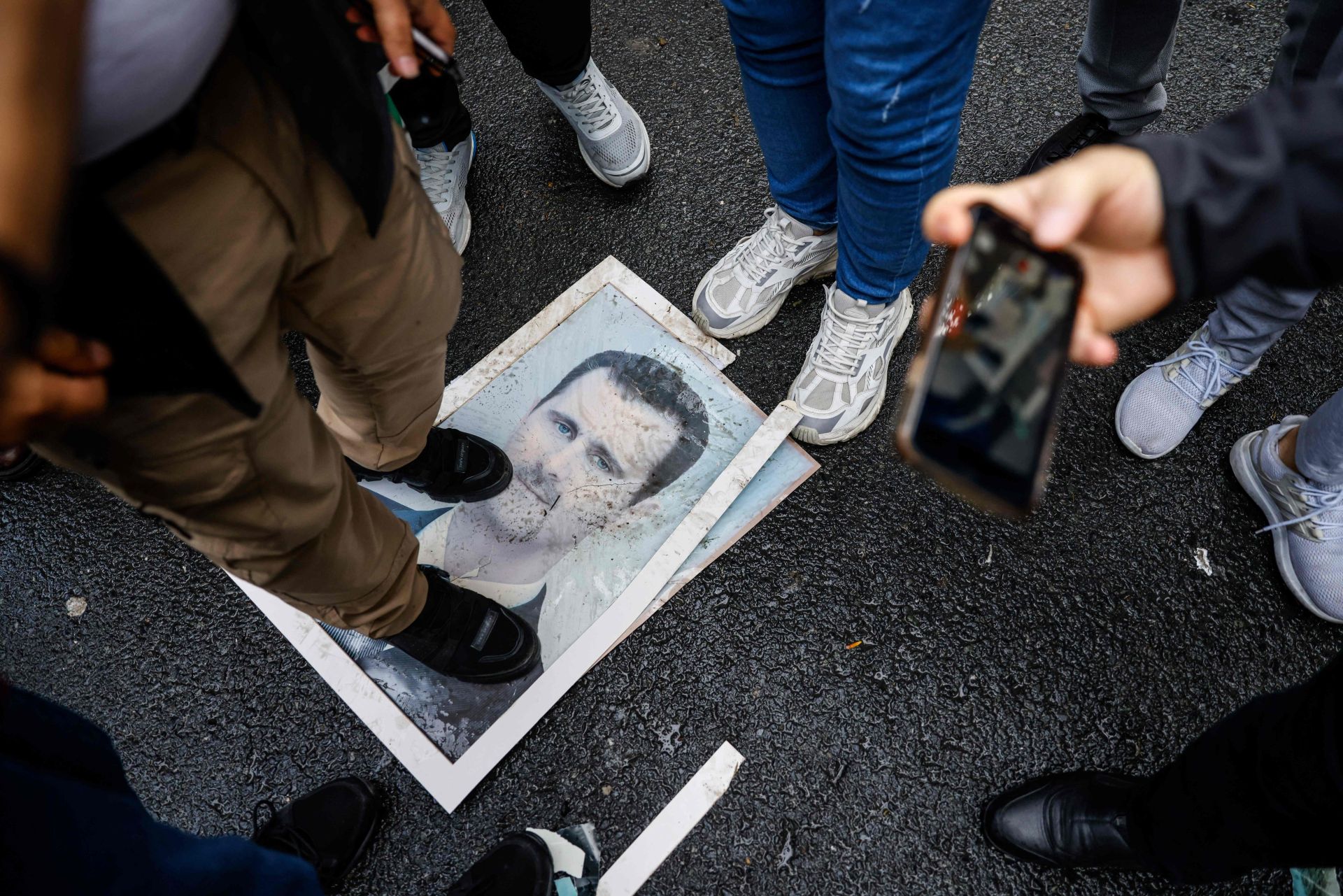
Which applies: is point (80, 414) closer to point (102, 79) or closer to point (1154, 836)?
point (102, 79)

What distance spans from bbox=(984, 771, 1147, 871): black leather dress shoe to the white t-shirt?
1382 mm

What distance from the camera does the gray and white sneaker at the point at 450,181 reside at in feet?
5.27

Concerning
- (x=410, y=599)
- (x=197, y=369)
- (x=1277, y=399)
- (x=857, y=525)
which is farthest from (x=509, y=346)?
(x=1277, y=399)

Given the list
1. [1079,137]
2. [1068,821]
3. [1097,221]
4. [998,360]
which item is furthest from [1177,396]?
[998,360]

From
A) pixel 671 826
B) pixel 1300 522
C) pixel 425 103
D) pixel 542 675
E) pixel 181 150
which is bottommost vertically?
pixel 671 826

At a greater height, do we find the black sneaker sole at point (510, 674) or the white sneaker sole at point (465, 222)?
the white sneaker sole at point (465, 222)

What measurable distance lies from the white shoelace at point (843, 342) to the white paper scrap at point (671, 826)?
0.72 metres

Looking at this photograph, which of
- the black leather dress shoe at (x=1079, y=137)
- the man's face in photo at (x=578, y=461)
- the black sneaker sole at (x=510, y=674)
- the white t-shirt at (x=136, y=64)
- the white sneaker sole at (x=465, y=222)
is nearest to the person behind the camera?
the white t-shirt at (x=136, y=64)

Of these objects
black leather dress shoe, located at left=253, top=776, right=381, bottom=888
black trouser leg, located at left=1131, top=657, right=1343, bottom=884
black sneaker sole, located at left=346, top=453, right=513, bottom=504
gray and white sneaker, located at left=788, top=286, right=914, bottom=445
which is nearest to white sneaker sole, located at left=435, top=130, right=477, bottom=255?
black sneaker sole, located at left=346, top=453, right=513, bottom=504

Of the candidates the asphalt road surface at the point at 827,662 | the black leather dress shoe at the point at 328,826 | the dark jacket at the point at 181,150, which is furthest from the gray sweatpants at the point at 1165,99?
the black leather dress shoe at the point at 328,826

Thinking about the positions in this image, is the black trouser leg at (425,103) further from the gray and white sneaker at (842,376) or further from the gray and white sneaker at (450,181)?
the gray and white sneaker at (842,376)

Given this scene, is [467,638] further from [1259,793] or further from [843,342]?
[1259,793]

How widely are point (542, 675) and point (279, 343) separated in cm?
79

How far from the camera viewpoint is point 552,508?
1.46 metres
